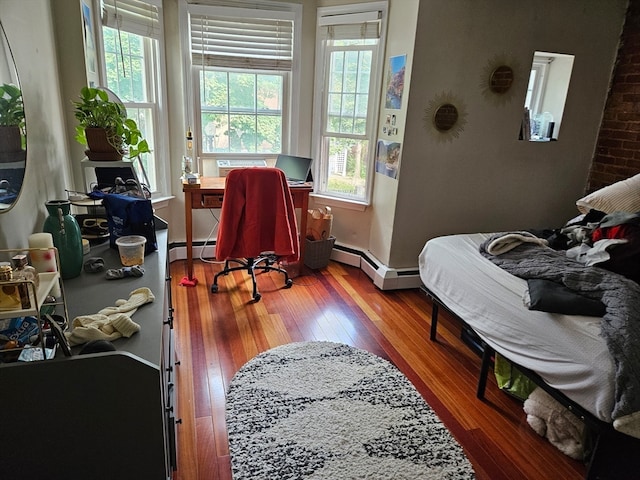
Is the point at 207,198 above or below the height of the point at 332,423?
above

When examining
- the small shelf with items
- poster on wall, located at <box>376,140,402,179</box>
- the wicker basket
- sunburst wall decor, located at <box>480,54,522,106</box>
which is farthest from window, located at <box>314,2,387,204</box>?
the small shelf with items

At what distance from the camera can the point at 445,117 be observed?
3266 millimetres

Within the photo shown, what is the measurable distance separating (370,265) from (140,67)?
2.43 meters

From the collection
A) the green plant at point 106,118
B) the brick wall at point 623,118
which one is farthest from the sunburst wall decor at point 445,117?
the green plant at point 106,118

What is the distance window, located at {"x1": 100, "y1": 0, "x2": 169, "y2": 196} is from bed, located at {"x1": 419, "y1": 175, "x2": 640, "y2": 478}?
211 cm

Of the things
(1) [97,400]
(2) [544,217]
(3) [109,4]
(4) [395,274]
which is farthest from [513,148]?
(1) [97,400]

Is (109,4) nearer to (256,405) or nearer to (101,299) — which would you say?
(101,299)

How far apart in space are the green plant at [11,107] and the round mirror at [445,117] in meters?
2.61

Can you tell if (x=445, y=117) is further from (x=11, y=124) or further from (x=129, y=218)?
(x=11, y=124)

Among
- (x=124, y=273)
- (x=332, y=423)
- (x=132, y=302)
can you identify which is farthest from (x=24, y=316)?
(x=332, y=423)

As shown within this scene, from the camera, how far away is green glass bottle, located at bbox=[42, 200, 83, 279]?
1.58 metres

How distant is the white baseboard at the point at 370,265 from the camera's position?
140 inches

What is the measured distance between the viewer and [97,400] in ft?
3.48

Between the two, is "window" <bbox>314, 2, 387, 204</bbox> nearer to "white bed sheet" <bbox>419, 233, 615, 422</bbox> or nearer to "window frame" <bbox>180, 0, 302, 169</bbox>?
"window frame" <bbox>180, 0, 302, 169</bbox>
